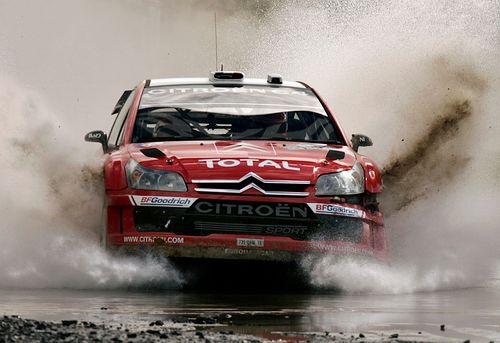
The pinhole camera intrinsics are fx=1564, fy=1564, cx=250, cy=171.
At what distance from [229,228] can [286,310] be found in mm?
1255

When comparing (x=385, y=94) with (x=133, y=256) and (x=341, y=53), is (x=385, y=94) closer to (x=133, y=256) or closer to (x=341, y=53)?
(x=341, y=53)

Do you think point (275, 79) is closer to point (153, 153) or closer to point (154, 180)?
point (153, 153)

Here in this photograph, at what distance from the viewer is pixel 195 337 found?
23.1 ft

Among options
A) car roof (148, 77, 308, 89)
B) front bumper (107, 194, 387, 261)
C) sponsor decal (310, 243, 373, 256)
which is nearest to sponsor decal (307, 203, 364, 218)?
front bumper (107, 194, 387, 261)

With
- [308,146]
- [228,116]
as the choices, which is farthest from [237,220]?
[228,116]

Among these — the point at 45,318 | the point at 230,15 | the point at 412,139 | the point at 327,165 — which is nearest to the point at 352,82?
the point at 412,139

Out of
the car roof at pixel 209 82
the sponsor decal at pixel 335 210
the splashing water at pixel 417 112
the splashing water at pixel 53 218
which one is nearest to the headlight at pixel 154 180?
the splashing water at pixel 53 218

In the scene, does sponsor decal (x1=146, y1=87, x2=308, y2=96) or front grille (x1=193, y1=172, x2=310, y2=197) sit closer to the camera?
front grille (x1=193, y1=172, x2=310, y2=197)

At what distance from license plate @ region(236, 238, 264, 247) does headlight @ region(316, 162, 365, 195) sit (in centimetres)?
51

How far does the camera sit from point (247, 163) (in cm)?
995

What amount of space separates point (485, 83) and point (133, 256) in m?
7.41

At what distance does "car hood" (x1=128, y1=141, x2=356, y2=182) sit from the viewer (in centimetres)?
987

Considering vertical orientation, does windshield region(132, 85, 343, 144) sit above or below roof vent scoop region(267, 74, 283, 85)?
below

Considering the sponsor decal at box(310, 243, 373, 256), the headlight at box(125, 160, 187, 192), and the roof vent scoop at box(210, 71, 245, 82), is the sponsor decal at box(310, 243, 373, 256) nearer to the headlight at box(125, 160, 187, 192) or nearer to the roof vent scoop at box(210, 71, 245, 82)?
the headlight at box(125, 160, 187, 192)
